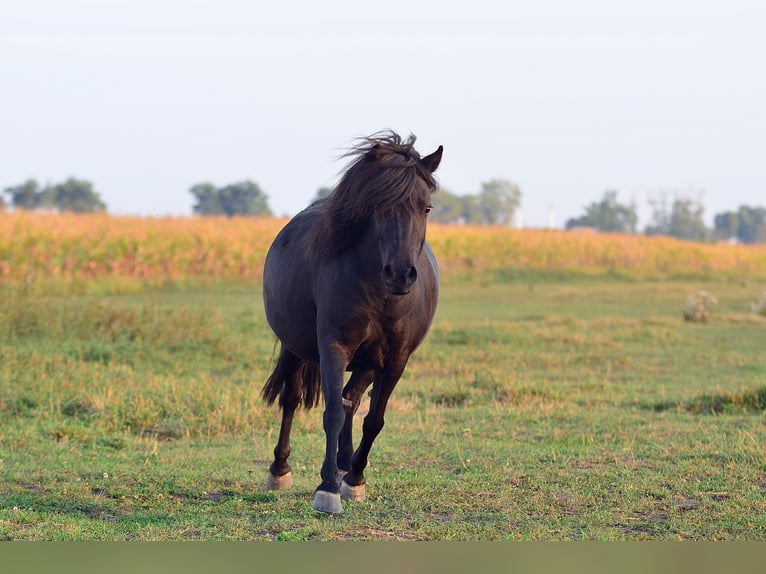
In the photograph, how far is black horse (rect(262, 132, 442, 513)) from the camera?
551 cm

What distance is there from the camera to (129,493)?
6340mm

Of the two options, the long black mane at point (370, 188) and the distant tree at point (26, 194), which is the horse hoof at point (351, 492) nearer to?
the long black mane at point (370, 188)

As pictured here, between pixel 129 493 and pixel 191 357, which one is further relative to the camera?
pixel 191 357

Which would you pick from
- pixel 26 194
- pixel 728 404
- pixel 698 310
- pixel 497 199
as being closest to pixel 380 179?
pixel 728 404

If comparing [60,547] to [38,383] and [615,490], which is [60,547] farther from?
[38,383]

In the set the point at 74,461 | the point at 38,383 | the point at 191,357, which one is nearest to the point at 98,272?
the point at 191,357

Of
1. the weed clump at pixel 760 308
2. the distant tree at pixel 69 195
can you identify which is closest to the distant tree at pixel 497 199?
the distant tree at pixel 69 195

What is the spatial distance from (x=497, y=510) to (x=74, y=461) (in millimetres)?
3530

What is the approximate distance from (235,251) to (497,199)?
38.4 metres

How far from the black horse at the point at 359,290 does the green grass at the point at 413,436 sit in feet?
1.57

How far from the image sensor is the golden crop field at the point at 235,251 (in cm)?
2548

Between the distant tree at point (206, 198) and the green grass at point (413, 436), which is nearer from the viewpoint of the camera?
the green grass at point (413, 436)

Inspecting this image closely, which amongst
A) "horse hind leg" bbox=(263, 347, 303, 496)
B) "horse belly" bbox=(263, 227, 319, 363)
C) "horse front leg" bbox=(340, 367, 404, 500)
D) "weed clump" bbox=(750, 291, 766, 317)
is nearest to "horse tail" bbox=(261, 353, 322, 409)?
"horse hind leg" bbox=(263, 347, 303, 496)

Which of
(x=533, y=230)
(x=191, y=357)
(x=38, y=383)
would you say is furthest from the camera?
(x=533, y=230)
